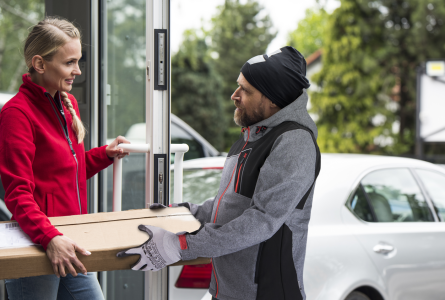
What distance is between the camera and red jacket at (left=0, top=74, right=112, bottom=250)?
147 cm

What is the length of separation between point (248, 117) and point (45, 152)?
29.1 inches

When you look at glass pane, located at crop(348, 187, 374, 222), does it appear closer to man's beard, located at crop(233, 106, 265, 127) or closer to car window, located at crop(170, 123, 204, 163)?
man's beard, located at crop(233, 106, 265, 127)

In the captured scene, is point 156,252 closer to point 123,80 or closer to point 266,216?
point 266,216

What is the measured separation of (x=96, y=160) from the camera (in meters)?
2.05

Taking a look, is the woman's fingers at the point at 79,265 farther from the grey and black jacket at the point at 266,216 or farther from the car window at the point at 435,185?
the car window at the point at 435,185

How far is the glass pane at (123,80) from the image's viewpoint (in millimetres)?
2590

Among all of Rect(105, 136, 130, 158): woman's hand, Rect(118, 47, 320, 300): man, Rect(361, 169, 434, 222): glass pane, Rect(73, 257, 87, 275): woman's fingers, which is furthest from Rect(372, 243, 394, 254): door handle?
Rect(73, 257, 87, 275): woman's fingers

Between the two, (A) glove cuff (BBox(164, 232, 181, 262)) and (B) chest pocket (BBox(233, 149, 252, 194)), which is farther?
(B) chest pocket (BBox(233, 149, 252, 194))

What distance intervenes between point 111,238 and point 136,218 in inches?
8.7

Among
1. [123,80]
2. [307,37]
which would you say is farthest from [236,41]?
[123,80]

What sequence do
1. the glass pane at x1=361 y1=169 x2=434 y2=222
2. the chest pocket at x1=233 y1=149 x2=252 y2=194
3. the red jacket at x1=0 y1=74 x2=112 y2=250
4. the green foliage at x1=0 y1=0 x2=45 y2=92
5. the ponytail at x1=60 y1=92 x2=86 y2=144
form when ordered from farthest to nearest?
the green foliage at x1=0 y1=0 x2=45 y2=92, the glass pane at x1=361 y1=169 x2=434 y2=222, the ponytail at x1=60 y1=92 x2=86 y2=144, the chest pocket at x1=233 y1=149 x2=252 y2=194, the red jacket at x1=0 y1=74 x2=112 y2=250

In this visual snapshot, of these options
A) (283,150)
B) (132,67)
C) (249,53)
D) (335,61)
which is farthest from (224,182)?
(249,53)

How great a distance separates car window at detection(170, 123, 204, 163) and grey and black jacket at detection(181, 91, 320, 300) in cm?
275

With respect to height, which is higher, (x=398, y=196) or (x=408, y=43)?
(x=408, y=43)
